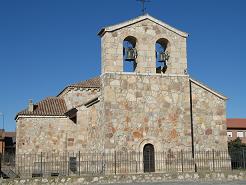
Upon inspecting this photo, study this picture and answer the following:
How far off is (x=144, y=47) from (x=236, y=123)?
151 ft

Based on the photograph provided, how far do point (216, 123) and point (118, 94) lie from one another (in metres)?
6.39

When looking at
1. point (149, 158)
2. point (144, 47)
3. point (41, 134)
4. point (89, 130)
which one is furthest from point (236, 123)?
point (144, 47)

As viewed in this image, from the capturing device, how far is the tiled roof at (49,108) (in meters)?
28.0

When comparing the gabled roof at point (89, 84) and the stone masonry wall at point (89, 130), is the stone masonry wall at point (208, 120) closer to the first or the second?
the stone masonry wall at point (89, 130)

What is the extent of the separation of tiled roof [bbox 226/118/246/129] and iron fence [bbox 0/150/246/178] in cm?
4116

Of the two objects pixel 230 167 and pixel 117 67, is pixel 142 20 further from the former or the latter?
pixel 230 167

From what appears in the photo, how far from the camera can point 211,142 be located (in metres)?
22.8

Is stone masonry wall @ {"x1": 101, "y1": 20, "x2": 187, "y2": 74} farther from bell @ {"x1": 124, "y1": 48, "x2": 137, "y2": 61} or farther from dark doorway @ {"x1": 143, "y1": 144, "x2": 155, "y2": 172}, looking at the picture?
dark doorway @ {"x1": 143, "y1": 144, "x2": 155, "y2": 172}

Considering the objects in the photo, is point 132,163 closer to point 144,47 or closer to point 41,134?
point 144,47

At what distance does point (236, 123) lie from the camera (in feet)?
208

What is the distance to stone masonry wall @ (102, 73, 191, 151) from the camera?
20797 mm

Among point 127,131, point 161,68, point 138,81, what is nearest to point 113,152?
point 127,131

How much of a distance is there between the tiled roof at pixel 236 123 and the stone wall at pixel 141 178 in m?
44.1

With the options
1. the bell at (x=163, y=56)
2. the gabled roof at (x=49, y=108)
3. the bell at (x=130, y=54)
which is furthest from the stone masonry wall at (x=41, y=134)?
the bell at (x=163, y=56)
